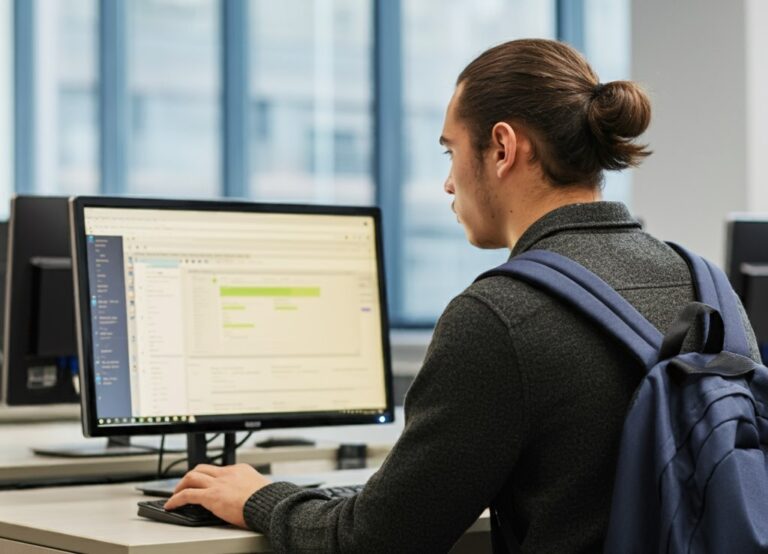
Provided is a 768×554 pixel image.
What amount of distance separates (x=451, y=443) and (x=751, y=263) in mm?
1941

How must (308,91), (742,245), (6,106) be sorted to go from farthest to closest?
(308,91) → (6,106) → (742,245)

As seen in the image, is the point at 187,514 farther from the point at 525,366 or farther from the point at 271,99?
the point at 271,99

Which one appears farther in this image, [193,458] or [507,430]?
[193,458]

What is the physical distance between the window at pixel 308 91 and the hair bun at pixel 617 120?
16.0 feet

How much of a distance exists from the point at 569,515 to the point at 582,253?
324 millimetres

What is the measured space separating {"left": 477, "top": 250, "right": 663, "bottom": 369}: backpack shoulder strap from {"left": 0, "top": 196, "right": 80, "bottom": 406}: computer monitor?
1.32m

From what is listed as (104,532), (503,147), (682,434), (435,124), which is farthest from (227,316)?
(435,124)

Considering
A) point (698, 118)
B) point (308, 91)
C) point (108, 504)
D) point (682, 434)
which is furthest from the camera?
point (308, 91)

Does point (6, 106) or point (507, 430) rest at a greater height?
point (6, 106)

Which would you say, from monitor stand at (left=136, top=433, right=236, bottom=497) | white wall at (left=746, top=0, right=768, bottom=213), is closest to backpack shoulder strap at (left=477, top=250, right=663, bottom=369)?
monitor stand at (left=136, top=433, right=236, bottom=497)

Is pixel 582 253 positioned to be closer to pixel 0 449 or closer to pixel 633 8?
pixel 0 449

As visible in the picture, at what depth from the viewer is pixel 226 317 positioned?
6.80 feet

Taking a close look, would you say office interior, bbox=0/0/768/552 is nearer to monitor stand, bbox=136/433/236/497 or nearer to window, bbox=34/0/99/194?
window, bbox=34/0/99/194

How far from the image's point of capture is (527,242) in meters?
1.65
